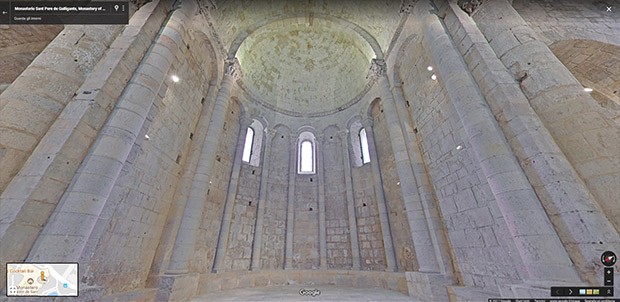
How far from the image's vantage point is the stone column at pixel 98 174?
3.74 metres

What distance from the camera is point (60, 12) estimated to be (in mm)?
4246

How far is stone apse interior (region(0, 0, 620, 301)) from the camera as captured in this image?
4008 millimetres

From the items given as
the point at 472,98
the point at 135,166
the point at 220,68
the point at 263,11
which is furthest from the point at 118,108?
the point at 263,11

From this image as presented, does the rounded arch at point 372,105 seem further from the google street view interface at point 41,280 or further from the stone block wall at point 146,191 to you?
the google street view interface at point 41,280

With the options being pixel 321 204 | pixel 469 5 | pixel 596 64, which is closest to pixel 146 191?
pixel 321 204

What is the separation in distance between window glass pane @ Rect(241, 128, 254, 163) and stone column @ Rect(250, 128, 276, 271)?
30.7 inches

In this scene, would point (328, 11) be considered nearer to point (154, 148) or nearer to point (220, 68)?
point (220, 68)

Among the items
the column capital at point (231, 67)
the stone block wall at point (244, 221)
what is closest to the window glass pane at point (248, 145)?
the stone block wall at point (244, 221)

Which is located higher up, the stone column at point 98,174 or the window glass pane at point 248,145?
the window glass pane at point 248,145

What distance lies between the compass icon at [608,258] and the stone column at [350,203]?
27.0 feet

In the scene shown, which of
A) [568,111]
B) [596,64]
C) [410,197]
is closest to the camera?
[568,111]

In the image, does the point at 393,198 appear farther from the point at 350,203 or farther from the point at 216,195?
the point at 216,195

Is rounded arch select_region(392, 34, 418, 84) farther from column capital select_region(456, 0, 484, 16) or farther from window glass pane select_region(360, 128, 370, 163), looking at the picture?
window glass pane select_region(360, 128, 370, 163)

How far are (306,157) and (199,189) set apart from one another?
23.4 ft
